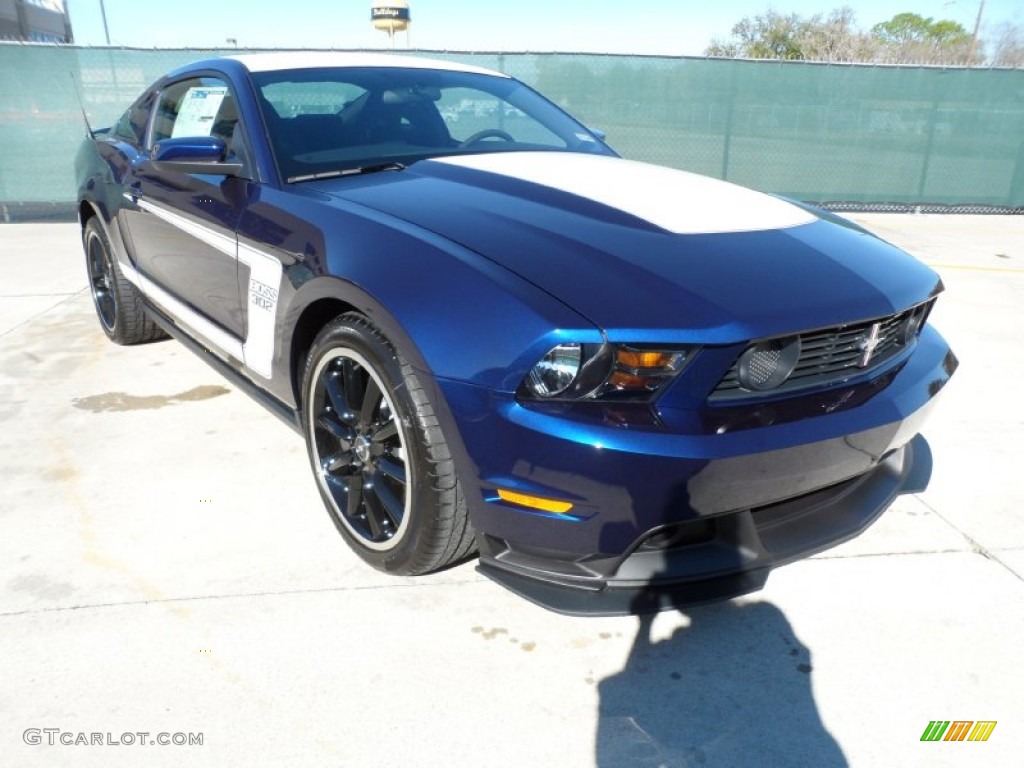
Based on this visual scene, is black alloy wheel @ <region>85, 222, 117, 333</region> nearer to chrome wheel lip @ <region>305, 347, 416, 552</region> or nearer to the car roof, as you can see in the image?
the car roof

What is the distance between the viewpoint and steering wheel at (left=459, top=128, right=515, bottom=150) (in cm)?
316

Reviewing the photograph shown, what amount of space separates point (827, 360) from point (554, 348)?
2.39ft

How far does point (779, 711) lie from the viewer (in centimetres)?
187

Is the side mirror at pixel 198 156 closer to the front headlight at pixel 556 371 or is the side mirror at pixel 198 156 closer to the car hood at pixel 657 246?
the car hood at pixel 657 246

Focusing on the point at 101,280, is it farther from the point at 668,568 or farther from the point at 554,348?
the point at 668,568

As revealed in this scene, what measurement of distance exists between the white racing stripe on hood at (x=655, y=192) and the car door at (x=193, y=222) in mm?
792

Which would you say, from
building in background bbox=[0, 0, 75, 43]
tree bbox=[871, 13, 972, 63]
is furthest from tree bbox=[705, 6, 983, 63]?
building in background bbox=[0, 0, 75, 43]

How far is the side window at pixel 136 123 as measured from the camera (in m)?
3.94

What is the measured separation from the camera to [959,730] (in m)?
1.82

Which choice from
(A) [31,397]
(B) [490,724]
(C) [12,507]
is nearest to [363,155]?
(C) [12,507]

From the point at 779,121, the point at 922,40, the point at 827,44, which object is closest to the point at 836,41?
the point at 827,44

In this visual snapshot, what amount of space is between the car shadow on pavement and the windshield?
1.87m

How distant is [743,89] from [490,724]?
31.4ft

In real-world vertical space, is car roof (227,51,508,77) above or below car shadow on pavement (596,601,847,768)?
above
